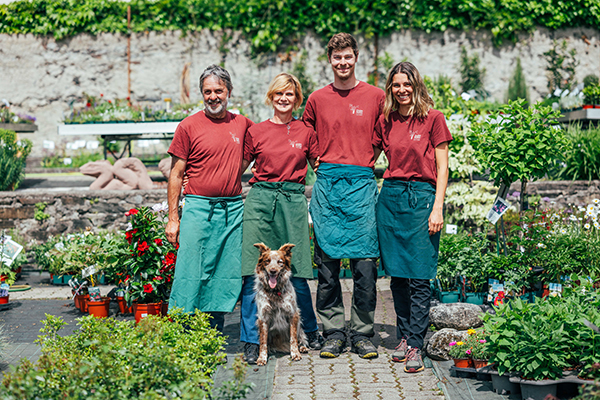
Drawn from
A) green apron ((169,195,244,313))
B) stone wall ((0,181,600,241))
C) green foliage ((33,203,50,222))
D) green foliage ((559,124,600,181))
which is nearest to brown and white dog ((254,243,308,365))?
green apron ((169,195,244,313))

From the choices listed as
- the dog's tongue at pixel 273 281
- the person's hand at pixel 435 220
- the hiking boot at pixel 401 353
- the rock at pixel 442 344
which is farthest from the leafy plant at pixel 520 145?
the dog's tongue at pixel 273 281

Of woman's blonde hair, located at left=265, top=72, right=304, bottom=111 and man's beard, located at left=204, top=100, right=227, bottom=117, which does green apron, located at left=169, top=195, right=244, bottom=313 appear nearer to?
man's beard, located at left=204, top=100, right=227, bottom=117

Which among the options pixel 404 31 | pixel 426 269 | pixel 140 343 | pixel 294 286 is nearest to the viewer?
pixel 140 343

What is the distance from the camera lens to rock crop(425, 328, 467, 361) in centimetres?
410

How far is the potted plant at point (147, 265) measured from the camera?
5.16 meters

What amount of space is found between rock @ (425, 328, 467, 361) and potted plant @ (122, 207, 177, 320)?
7.78 feet

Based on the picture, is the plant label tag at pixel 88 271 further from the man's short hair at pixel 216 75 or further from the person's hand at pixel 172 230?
the man's short hair at pixel 216 75

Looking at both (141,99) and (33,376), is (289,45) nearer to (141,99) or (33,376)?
(141,99)

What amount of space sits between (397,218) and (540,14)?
37.2ft

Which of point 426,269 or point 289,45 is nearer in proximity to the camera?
point 426,269

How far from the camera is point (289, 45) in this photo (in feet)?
43.8

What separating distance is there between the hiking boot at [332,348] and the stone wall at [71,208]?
12.4 feet

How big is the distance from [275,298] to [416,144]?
1.47 meters

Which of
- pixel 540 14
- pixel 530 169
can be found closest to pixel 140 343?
pixel 530 169
